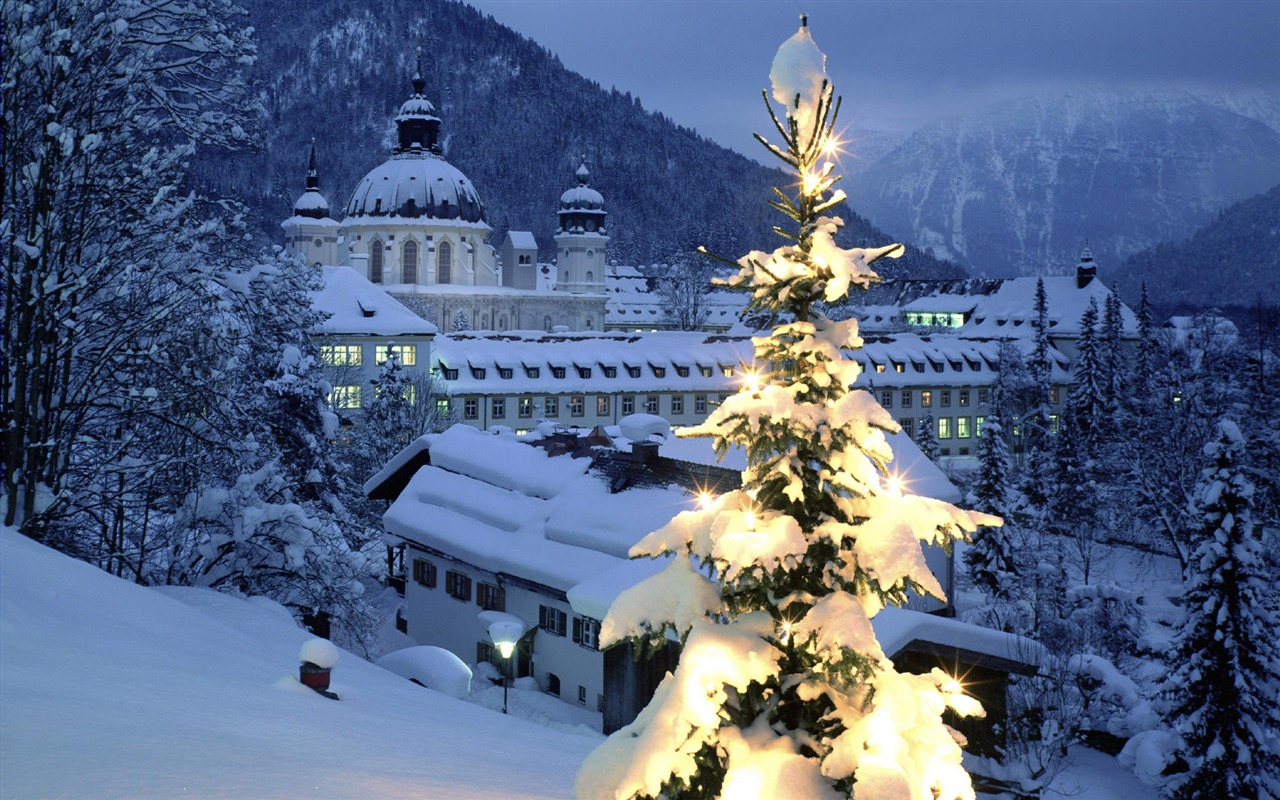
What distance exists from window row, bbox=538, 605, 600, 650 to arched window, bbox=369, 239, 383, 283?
101m

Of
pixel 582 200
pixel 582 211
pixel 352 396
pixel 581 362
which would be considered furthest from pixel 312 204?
pixel 352 396

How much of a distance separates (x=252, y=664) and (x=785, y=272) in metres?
9.73

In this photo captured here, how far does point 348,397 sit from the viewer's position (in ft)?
170

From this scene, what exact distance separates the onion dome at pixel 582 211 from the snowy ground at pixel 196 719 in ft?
398

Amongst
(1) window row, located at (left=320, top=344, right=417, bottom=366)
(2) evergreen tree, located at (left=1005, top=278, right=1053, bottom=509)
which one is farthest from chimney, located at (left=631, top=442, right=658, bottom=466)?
(2) evergreen tree, located at (left=1005, top=278, right=1053, bottom=509)

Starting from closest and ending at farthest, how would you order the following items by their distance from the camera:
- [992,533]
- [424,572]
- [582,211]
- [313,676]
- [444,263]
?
[313,676] → [424,572] → [992,533] → [444,263] → [582,211]

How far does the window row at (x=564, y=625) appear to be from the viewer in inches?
995

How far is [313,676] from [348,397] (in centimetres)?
4050

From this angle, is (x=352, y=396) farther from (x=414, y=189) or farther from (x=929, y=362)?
(x=414, y=189)

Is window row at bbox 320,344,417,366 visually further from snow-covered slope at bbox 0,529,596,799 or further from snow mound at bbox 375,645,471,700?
snow-covered slope at bbox 0,529,596,799

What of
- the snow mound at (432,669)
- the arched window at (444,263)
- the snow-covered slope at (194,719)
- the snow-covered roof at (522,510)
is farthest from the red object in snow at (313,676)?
the arched window at (444,263)

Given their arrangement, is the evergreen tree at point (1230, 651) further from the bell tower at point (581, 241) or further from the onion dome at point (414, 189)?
the bell tower at point (581, 241)

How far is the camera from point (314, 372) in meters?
35.8

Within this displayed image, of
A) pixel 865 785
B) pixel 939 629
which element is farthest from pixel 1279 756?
pixel 865 785
